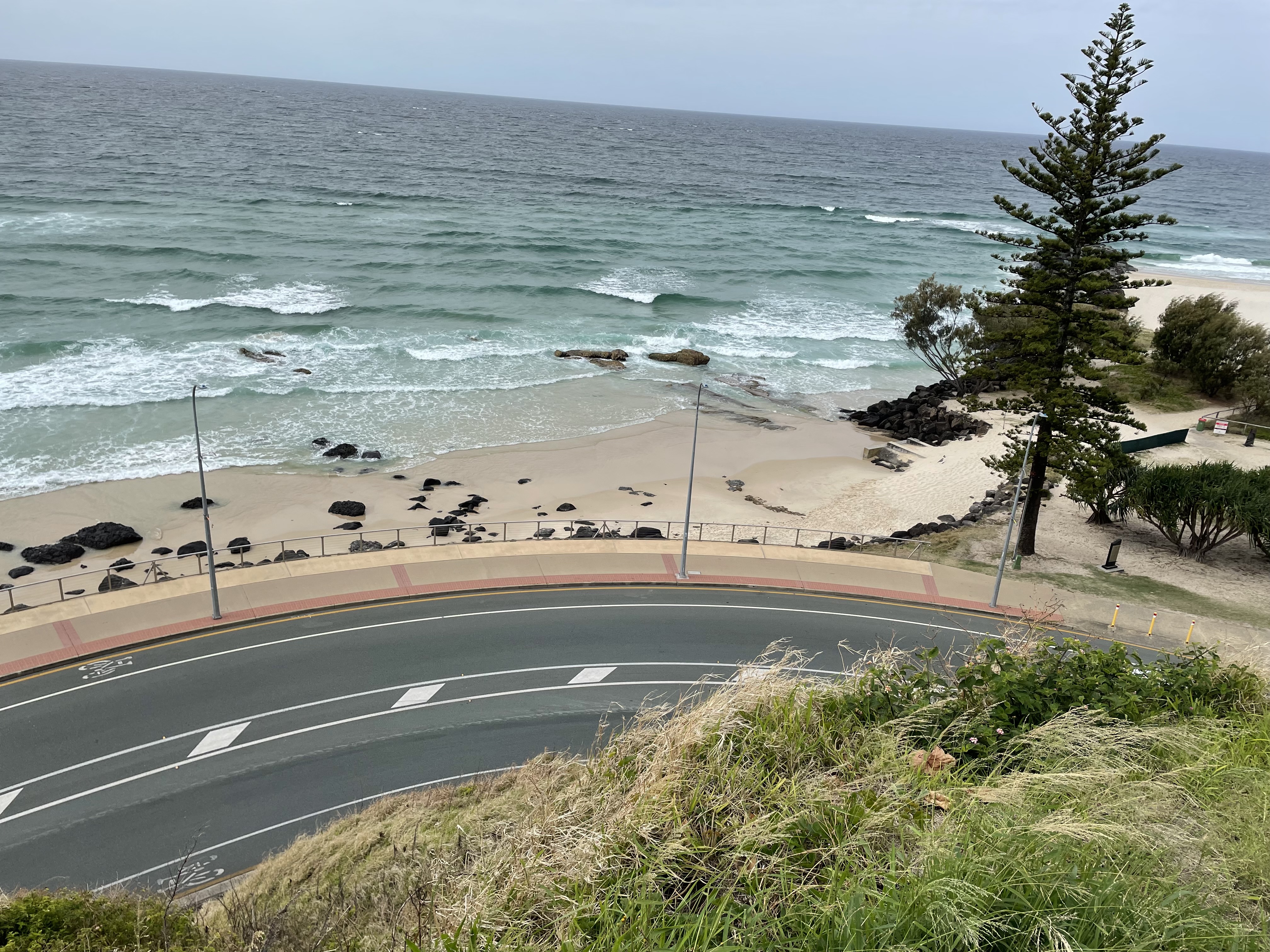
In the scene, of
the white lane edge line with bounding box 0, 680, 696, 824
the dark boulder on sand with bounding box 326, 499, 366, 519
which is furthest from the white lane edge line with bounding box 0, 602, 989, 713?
the dark boulder on sand with bounding box 326, 499, 366, 519

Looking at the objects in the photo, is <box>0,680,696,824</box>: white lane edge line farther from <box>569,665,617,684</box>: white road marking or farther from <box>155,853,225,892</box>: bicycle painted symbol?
<box>155,853,225,892</box>: bicycle painted symbol

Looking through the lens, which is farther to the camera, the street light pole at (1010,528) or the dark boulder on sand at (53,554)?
the dark boulder on sand at (53,554)

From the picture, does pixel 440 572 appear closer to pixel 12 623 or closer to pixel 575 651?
pixel 575 651

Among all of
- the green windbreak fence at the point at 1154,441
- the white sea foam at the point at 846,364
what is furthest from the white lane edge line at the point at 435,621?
the white sea foam at the point at 846,364

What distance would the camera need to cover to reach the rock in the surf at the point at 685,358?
→ 5822cm

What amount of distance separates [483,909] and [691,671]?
50.3 ft

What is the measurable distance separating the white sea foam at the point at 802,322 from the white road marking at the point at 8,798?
176 feet

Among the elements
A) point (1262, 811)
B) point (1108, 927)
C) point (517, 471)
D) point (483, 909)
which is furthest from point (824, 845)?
point (517, 471)

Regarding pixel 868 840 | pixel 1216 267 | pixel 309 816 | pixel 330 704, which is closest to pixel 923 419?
pixel 330 704

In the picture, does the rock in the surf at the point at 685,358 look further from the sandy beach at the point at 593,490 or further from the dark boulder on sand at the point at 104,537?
the dark boulder on sand at the point at 104,537

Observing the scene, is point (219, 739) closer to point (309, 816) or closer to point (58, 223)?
point (309, 816)

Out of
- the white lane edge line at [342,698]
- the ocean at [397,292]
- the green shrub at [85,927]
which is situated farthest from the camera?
the ocean at [397,292]

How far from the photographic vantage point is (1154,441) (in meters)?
40.2

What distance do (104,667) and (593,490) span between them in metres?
20.3
